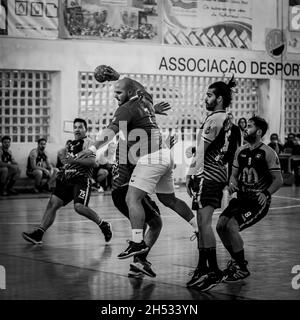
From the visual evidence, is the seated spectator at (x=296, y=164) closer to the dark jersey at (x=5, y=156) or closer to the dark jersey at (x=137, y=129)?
the dark jersey at (x=5, y=156)

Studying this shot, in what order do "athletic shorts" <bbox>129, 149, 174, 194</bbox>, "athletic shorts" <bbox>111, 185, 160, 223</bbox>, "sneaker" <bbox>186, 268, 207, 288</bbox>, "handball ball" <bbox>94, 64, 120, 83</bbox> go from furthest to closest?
1. "handball ball" <bbox>94, 64, 120, 83</bbox>
2. "athletic shorts" <bbox>111, 185, 160, 223</bbox>
3. "athletic shorts" <bbox>129, 149, 174, 194</bbox>
4. "sneaker" <bbox>186, 268, 207, 288</bbox>

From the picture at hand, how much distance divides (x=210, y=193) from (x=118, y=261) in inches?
87.3

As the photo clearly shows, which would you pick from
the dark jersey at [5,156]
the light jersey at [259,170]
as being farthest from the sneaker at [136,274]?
the dark jersey at [5,156]

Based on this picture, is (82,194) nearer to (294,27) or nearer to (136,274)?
(136,274)

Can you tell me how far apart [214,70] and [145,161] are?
15.7 metres

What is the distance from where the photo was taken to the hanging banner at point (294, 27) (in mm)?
26406

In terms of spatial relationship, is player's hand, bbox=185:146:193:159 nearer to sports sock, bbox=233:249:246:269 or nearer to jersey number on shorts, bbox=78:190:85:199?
jersey number on shorts, bbox=78:190:85:199

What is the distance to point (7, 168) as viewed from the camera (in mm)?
21016

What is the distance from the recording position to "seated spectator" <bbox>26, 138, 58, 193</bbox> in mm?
21438

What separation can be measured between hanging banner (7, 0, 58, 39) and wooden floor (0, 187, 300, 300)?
6.54m

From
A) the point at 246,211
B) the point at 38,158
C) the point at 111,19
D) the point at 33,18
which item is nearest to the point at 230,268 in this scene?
the point at 246,211

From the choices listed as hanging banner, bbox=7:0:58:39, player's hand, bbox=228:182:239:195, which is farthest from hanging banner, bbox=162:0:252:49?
player's hand, bbox=228:182:239:195
